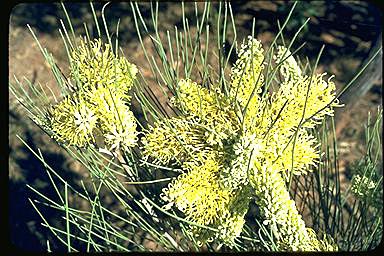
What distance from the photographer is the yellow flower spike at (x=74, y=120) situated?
1.29 feet

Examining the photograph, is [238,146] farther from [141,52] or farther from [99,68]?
[141,52]

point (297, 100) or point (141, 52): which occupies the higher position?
point (297, 100)

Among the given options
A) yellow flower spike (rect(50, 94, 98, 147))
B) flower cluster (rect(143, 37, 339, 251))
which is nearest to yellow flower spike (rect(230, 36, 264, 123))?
flower cluster (rect(143, 37, 339, 251))

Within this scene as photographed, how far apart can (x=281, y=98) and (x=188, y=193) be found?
0.10m

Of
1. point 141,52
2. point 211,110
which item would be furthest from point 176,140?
point 141,52

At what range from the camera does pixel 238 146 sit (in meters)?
0.37

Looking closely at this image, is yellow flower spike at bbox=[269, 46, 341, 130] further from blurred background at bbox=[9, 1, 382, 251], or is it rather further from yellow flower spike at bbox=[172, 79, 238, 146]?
blurred background at bbox=[9, 1, 382, 251]

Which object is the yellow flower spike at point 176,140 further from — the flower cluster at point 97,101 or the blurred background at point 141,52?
the blurred background at point 141,52

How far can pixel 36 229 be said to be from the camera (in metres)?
1.30

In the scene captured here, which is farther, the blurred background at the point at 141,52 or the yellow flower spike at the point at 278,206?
the blurred background at the point at 141,52

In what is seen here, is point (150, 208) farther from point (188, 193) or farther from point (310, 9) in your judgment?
point (310, 9)

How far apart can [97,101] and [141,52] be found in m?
1.20

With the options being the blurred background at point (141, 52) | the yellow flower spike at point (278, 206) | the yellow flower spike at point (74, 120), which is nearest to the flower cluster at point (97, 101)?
the yellow flower spike at point (74, 120)

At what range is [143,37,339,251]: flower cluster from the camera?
38 cm
